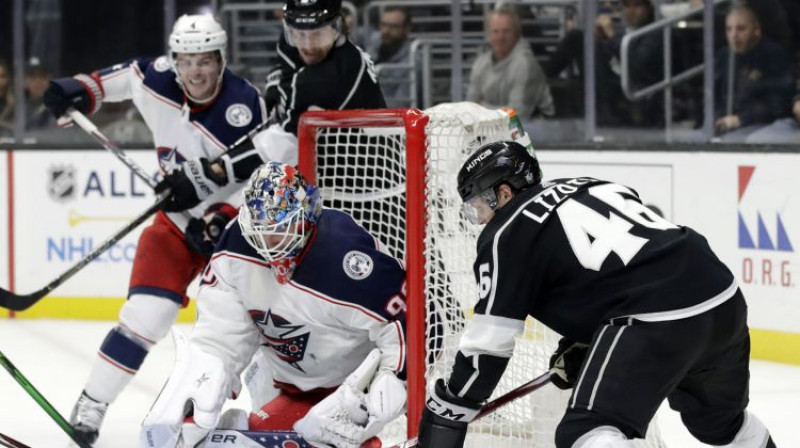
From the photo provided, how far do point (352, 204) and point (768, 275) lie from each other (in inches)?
72.2

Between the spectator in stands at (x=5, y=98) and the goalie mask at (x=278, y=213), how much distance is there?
148 inches

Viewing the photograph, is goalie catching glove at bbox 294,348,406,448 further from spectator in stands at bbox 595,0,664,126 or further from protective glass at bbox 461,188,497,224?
spectator in stands at bbox 595,0,664,126

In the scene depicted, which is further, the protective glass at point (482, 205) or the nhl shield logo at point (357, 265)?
the nhl shield logo at point (357, 265)

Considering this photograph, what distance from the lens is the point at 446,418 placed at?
2.68 metres

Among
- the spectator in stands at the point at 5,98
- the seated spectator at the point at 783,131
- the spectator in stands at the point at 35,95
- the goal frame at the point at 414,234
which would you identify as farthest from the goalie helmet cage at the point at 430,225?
the spectator in stands at the point at 5,98

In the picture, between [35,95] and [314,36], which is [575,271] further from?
[35,95]

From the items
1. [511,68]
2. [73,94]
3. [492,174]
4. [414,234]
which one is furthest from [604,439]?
[511,68]

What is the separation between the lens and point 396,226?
3.89 meters

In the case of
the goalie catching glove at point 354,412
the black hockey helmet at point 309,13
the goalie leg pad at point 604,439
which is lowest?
the goalie catching glove at point 354,412

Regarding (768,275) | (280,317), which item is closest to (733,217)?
(768,275)

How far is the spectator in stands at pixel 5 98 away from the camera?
253 inches

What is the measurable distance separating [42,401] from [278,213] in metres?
1.04

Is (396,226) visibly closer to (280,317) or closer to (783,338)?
(280,317)

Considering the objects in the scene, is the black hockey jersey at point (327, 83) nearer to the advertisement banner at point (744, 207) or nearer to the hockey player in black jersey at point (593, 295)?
the hockey player in black jersey at point (593, 295)
